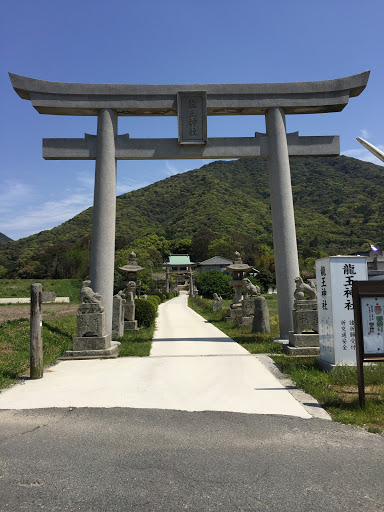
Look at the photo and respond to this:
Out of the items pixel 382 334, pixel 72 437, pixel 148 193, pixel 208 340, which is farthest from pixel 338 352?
pixel 148 193

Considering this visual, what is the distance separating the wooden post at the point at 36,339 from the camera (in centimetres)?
644

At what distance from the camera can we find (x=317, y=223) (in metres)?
75.9

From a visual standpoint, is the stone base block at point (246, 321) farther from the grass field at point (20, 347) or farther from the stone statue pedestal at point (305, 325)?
the stone statue pedestal at point (305, 325)

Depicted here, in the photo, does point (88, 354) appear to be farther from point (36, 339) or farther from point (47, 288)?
point (47, 288)

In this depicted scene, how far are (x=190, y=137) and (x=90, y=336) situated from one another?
5.83m

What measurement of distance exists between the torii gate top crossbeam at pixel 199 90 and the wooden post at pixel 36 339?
571cm

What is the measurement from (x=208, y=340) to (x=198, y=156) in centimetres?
545

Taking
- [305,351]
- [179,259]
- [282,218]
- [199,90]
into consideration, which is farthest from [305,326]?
[179,259]

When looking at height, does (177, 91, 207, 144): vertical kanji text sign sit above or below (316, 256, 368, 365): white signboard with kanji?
above

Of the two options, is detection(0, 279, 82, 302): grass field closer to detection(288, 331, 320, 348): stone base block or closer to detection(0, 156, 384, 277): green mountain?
detection(0, 156, 384, 277): green mountain

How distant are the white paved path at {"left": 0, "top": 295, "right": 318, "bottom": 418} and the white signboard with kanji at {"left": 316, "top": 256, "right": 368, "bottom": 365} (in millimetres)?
1157

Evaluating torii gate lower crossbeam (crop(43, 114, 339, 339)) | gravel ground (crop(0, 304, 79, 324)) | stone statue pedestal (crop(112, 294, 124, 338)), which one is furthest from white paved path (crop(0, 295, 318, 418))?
gravel ground (crop(0, 304, 79, 324))

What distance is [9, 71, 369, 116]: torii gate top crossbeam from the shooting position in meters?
10.0

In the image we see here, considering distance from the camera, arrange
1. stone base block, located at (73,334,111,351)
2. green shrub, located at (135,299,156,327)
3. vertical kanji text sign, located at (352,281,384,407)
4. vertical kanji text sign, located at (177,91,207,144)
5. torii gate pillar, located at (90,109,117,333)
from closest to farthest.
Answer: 1. vertical kanji text sign, located at (352,281,384,407)
2. stone base block, located at (73,334,111,351)
3. torii gate pillar, located at (90,109,117,333)
4. vertical kanji text sign, located at (177,91,207,144)
5. green shrub, located at (135,299,156,327)
